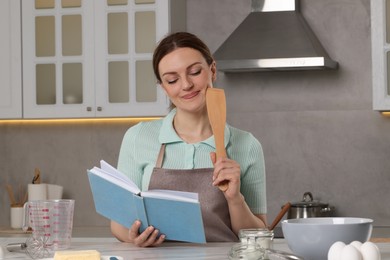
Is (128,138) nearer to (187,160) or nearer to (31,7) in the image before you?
(187,160)

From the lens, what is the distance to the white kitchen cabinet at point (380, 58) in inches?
163

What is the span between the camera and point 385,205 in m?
4.44

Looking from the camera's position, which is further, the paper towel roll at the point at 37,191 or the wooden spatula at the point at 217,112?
the paper towel roll at the point at 37,191

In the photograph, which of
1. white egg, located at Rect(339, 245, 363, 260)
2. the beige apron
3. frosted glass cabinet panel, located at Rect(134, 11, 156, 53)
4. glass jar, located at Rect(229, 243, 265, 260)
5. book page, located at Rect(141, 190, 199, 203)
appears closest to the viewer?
white egg, located at Rect(339, 245, 363, 260)

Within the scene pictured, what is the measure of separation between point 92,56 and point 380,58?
4.93 ft

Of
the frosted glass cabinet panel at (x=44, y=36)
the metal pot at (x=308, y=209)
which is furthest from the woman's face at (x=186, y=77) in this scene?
the frosted glass cabinet panel at (x=44, y=36)

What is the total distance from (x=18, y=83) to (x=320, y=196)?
1743 millimetres

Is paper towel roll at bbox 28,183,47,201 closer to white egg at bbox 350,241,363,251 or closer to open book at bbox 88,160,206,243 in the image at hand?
open book at bbox 88,160,206,243

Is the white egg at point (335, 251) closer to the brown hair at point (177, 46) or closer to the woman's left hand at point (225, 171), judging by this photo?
the woman's left hand at point (225, 171)

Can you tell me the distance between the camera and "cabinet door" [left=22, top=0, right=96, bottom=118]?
4496 mm

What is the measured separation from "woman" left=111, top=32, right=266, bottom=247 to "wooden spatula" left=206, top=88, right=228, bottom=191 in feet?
0.47

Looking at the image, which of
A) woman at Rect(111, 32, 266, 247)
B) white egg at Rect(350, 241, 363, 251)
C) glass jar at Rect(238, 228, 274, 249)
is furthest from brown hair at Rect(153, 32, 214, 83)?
white egg at Rect(350, 241, 363, 251)

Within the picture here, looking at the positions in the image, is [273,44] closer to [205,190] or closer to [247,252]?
[205,190]

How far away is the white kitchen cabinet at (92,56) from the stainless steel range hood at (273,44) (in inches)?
14.0
